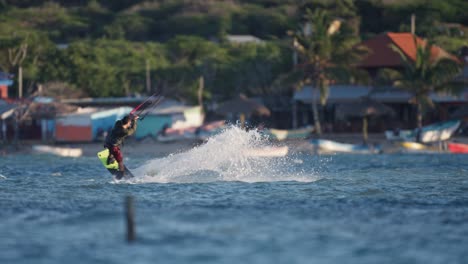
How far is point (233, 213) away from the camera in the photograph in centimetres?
2000

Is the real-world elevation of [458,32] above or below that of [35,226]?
above

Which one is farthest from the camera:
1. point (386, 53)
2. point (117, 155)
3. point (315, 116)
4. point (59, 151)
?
point (386, 53)

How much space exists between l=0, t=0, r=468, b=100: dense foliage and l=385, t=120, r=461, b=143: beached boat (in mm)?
12405

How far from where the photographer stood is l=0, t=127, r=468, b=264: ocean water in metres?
15.7

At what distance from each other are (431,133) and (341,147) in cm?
605

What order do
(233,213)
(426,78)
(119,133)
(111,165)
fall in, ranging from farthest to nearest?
(426,78), (111,165), (119,133), (233,213)

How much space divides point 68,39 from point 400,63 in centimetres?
5212

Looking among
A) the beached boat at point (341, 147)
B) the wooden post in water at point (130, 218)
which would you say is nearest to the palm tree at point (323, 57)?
the beached boat at point (341, 147)

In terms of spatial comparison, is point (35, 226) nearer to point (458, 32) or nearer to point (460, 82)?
point (460, 82)

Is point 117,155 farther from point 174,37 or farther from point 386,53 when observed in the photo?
point 174,37

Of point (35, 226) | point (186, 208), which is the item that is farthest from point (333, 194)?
point (35, 226)

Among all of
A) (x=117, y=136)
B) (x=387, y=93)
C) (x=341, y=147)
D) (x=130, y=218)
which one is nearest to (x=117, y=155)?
(x=117, y=136)

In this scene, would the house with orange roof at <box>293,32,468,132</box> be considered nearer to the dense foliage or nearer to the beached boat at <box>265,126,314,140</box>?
the beached boat at <box>265,126,314,140</box>

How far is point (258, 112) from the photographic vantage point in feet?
175
